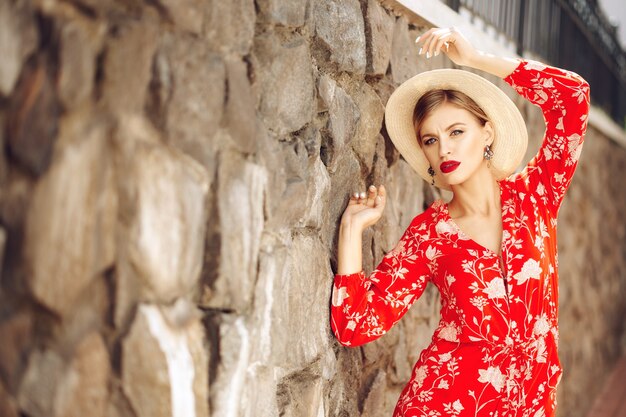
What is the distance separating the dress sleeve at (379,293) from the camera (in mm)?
2270

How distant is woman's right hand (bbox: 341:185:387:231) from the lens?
232 centimetres

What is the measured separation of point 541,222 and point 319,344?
2.65 ft

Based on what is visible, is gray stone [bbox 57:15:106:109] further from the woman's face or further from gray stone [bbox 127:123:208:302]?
the woman's face

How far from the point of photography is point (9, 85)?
1.23 m

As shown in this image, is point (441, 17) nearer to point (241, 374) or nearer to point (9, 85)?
point (241, 374)

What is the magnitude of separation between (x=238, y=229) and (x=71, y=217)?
0.48m

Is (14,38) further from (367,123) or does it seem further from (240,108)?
(367,123)

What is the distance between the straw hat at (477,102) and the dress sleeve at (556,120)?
0.29 ft

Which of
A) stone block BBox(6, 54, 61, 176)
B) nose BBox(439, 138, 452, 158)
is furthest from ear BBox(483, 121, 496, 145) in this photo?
stone block BBox(6, 54, 61, 176)

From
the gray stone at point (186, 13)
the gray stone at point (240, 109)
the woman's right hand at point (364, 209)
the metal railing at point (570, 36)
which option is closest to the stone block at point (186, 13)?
the gray stone at point (186, 13)

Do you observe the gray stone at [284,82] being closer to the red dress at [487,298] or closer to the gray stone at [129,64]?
the gray stone at [129,64]

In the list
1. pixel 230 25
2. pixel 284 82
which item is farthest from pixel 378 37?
pixel 230 25

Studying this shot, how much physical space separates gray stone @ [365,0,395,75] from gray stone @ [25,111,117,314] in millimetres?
1373

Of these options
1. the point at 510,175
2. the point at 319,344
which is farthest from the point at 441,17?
the point at 319,344
